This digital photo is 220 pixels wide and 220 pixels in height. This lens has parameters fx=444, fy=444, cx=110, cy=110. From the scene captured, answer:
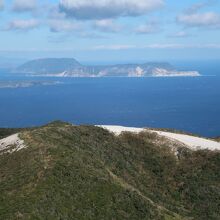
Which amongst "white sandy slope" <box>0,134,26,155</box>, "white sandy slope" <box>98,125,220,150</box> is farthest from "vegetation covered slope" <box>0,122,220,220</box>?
"white sandy slope" <box>98,125,220,150</box>

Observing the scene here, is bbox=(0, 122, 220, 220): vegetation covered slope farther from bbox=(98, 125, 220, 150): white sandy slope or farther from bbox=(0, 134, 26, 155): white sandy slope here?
bbox=(98, 125, 220, 150): white sandy slope

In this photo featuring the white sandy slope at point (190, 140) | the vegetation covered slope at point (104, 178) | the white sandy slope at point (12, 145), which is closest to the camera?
the vegetation covered slope at point (104, 178)

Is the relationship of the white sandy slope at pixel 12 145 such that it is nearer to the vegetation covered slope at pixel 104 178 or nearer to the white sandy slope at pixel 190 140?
the vegetation covered slope at pixel 104 178

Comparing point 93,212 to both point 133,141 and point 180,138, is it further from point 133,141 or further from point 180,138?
point 180,138

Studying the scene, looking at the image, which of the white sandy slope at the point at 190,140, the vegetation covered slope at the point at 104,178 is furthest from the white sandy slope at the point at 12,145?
the white sandy slope at the point at 190,140

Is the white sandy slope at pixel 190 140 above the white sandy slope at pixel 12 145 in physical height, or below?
below

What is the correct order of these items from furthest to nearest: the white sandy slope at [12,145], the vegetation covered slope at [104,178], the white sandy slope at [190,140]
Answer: the white sandy slope at [190,140] < the white sandy slope at [12,145] < the vegetation covered slope at [104,178]

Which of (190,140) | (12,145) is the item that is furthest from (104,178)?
(190,140)
